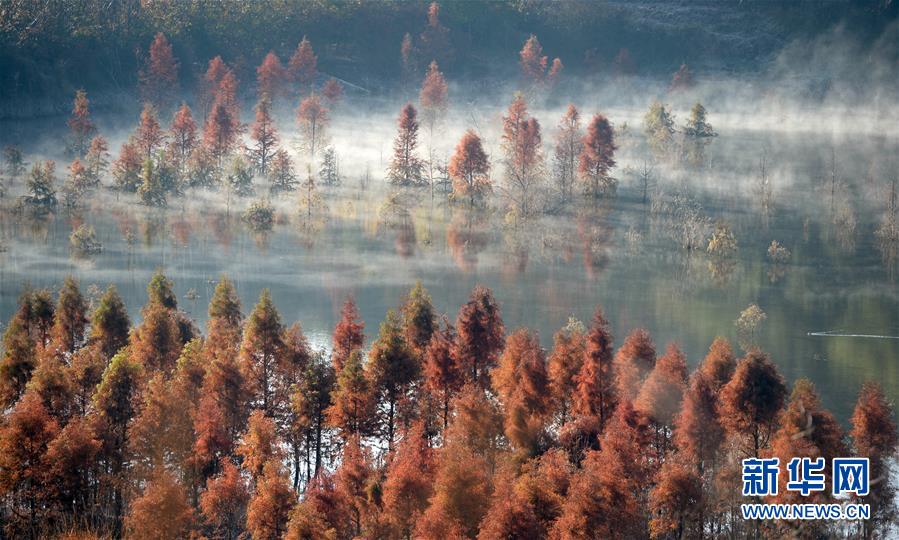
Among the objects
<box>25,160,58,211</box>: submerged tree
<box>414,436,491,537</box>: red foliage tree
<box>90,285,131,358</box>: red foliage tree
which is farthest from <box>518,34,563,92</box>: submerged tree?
<box>414,436,491,537</box>: red foliage tree

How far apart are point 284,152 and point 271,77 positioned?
28.3 m

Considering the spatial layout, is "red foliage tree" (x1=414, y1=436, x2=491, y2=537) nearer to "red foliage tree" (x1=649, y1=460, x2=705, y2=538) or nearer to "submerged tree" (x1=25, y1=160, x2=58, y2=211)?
"red foliage tree" (x1=649, y1=460, x2=705, y2=538)

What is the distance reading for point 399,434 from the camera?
44.1 m

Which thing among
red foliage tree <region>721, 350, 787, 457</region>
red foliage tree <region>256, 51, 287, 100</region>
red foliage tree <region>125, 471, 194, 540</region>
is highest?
red foliage tree <region>256, 51, 287, 100</region>

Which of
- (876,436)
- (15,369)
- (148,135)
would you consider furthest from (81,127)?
(876,436)

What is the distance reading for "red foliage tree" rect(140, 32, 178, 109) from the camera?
139 m

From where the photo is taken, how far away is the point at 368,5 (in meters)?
162

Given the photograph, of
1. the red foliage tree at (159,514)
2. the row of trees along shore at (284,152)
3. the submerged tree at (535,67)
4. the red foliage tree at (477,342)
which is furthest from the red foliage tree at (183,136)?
the red foliage tree at (159,514)

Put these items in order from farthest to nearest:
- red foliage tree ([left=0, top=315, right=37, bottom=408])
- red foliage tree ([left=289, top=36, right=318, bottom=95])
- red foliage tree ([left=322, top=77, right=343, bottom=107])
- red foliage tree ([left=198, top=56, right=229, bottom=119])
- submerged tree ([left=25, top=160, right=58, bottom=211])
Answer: red foliage tree ([left=289, top=36, right=318, bottom=95])
red foliage tree ([left=322, top=77, right=343, bottom=107])
red foliage tree ([left=198, top=56, right=229, bottom=119])
submerged tree ([left=25, top=160, right=58, bottom=211])
red foliage tree ([left=0, top=315, right=37, bottom=408])

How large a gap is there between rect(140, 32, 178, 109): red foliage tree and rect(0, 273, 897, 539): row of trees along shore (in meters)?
92.5

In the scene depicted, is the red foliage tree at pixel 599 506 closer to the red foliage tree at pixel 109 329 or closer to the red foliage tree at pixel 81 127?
the red foliage tree at pixel 109 329

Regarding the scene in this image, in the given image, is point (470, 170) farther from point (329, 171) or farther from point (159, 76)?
point (159, 76)

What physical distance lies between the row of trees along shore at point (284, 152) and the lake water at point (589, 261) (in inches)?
120

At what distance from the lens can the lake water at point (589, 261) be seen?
6631 cm
